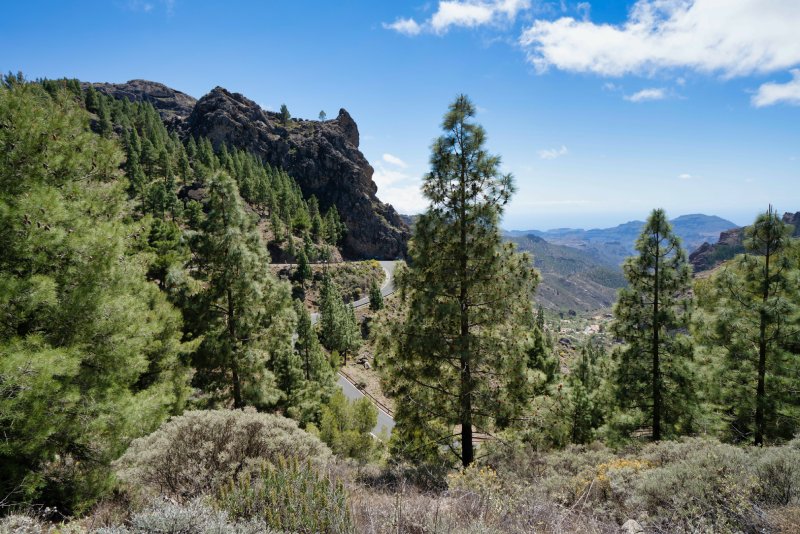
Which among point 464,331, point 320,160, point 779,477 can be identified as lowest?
point 779,477

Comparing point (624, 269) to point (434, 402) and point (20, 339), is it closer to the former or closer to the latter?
point (434, 402)

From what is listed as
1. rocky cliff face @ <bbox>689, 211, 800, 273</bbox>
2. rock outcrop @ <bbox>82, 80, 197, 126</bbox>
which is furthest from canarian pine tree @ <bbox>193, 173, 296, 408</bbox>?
Answer: rocky cliff face @ <bbox>689, 211, 800, 273</bbox>

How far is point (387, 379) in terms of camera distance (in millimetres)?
9984

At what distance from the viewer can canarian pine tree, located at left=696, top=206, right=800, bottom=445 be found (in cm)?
1144

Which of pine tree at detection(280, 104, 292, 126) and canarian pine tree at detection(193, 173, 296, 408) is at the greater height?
pine tree at detection(280, 104, 292, 126)

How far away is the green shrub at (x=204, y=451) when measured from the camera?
6414mm

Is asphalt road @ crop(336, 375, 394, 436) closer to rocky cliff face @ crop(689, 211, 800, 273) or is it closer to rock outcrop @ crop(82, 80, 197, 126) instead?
rock outcrop @ crop(82, 80, 197, 126)

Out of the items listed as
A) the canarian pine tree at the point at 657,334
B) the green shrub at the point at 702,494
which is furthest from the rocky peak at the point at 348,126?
the green shrub at the point at 702,494

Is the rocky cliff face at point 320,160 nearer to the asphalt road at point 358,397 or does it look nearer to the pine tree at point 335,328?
the pine tree at point 335,328

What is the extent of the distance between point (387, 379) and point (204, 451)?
4.65m

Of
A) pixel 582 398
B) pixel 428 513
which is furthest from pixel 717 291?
pixel 428 513

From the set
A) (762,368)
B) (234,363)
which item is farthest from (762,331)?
(234,363)

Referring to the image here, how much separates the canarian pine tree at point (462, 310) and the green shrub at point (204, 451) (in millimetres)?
3182

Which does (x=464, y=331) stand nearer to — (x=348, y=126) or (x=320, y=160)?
(x=320, y=160)
